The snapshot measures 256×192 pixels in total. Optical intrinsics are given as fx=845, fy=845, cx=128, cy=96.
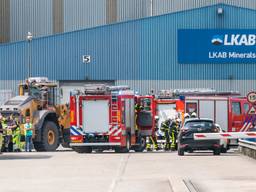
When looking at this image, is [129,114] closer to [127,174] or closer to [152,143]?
[152,143]

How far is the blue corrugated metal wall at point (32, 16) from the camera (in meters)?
61.0

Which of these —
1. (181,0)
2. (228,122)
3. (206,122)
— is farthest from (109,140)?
(181,0)

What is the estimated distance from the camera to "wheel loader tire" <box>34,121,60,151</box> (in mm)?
36094

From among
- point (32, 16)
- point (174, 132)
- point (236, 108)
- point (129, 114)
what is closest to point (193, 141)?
point (129, 114)

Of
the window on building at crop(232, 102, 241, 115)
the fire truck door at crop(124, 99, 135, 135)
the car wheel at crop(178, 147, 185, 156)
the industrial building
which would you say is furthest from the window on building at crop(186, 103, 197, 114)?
the industrial building

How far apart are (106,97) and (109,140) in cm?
184

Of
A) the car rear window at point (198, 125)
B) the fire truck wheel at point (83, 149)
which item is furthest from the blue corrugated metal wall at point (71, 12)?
the car rear window at point (198, 125)

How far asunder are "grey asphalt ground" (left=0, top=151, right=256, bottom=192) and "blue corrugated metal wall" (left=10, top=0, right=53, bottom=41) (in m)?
32.1

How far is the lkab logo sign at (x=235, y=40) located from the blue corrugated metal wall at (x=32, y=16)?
13.8 metres

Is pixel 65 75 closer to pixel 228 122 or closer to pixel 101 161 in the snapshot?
pixel 228 122

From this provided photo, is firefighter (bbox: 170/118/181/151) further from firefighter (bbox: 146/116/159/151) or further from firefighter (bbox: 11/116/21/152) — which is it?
firefighter (bbox: 11/116/21/152)

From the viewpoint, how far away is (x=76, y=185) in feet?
61.3

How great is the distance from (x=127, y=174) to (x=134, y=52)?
3260 cm

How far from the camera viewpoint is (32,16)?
61.3 metres
